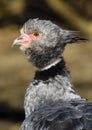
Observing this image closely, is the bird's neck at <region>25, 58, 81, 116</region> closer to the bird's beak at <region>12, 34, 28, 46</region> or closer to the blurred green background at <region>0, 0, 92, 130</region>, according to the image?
the bird's beak at <region>12, 34, 28, 46</region>

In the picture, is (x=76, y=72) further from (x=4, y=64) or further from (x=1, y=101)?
(x=1, y=101)

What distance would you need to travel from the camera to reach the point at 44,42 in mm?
5785

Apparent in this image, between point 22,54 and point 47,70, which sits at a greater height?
point 22,54

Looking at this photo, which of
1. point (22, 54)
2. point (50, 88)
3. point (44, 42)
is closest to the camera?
point (50, 88)

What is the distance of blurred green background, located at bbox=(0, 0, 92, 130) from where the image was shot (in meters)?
9.91

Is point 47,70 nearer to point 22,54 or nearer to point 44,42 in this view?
point 44,42

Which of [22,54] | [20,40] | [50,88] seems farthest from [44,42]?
[22,54]

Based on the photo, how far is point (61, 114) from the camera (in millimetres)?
5129

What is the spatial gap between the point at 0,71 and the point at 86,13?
9.01ft

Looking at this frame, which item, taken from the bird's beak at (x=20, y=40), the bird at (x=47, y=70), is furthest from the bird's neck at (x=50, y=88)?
the bird's beak at (x=20, y=40)

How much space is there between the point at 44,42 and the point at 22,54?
646 centimetres

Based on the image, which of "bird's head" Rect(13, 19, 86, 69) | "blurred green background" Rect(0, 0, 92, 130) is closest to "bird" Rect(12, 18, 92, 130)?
"bird's head" Rect(13, 19, 86, 69)

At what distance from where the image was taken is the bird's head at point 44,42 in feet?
18.8

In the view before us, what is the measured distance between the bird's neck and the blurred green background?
136 inches
